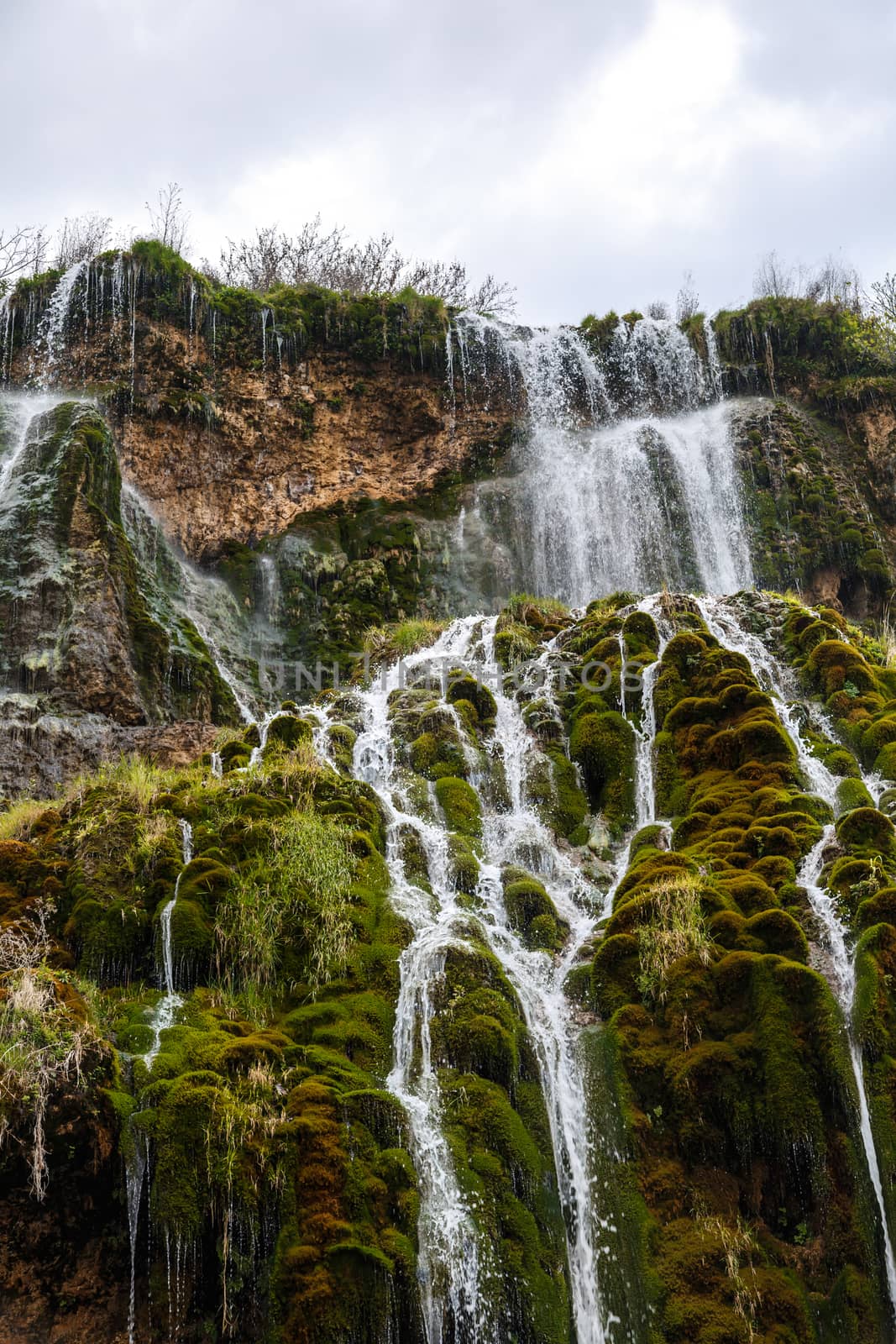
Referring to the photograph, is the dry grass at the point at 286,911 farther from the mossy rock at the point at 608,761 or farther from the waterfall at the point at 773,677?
the waterfall at the point at 773,677

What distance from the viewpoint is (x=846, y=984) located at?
27.3 feet

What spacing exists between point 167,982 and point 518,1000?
3.21 meters

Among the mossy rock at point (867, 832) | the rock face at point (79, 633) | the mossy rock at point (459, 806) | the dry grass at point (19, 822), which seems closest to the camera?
the mossy rock at point (867, 832)

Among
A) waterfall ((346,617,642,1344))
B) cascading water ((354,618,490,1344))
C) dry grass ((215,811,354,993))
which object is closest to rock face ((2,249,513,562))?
waterfall ((346,617,642,1344))

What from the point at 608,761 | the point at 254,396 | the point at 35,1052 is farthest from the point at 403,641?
the point at 35,1052

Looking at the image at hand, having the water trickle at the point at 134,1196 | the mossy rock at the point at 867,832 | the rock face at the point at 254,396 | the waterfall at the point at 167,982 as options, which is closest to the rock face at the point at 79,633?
the rock face at the point at 254,396

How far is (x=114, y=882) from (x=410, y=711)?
19.1 ft

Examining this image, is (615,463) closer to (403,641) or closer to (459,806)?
(403,641)

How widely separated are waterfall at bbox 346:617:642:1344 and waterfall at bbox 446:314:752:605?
9.23 m

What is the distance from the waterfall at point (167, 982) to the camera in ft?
26.8

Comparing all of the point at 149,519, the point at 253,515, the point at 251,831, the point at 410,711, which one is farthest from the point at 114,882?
the point at 253,515

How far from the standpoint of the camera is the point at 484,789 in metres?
13.6

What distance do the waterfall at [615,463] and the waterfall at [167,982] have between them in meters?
14.5

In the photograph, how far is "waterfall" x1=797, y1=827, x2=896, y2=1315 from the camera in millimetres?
7168
